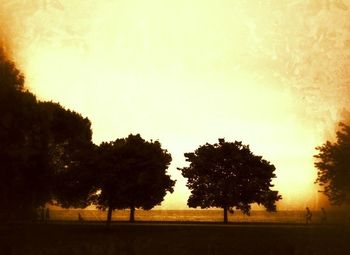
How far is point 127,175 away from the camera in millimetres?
59875

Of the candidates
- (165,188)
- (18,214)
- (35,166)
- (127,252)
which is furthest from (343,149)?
(18,214)

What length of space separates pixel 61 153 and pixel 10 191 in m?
21.1

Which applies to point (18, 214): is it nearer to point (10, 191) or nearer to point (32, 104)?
point (10, 191)

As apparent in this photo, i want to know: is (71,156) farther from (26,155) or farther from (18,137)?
(26,155)

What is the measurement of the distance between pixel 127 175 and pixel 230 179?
62.4ft

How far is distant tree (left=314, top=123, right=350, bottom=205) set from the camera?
2110 inches

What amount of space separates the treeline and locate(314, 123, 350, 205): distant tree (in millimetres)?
16378

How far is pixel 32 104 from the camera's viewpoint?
157 feet

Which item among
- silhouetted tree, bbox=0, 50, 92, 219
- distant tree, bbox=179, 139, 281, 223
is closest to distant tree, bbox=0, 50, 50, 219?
silhouetted tree, bbox=0, 50, 92, 219

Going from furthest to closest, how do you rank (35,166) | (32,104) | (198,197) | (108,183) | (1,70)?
(198,197), (108,183), (35,166), (32,104), (1,70)

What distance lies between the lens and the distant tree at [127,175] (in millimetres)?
59312

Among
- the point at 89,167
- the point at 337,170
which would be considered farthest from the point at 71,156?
the point at 337,170

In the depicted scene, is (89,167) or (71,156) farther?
(71,156)

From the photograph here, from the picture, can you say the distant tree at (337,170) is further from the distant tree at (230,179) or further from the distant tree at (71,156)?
the distant tree at (71,156)
